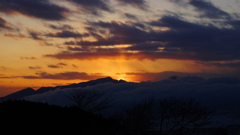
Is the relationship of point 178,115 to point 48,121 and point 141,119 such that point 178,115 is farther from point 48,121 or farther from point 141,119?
point 48,121

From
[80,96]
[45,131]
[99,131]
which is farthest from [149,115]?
[45,131]

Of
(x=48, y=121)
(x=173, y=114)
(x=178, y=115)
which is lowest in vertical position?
(x=178, y=115)

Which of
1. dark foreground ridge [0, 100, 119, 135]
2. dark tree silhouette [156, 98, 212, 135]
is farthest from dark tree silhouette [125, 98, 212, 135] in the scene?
dark foreground ridge [0, 100, 119, 135]

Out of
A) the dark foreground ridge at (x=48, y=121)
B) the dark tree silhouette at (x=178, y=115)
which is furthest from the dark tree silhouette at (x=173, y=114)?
the dark foreground ridge at (x=48, y=121)

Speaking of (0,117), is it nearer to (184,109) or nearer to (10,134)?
(10,134)

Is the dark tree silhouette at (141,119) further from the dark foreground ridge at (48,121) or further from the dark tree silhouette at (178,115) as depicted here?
the dark foreground ridge at (48,121)

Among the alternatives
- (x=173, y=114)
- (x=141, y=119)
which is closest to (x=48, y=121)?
(x=141, y=119)

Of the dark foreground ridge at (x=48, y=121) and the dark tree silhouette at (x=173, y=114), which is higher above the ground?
the dark foreground ridge at (x=48, y=121)

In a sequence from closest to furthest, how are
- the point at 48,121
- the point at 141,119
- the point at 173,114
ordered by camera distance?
the point at 48,121 < the point at 141,119 < the point at 173,114

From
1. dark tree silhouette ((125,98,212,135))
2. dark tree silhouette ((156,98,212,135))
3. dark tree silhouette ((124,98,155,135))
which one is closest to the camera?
dark tree silhouette ((124,98,155,135))

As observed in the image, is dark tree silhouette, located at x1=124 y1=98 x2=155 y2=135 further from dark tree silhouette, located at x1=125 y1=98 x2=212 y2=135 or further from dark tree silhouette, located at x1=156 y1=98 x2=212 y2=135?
dark tree silhouette, located at x1=156 y1=98 x2=212 y2=135

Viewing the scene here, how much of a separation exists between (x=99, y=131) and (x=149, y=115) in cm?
1945

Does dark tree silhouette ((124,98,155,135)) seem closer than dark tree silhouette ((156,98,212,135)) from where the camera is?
Yes

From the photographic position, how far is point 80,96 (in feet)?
171
